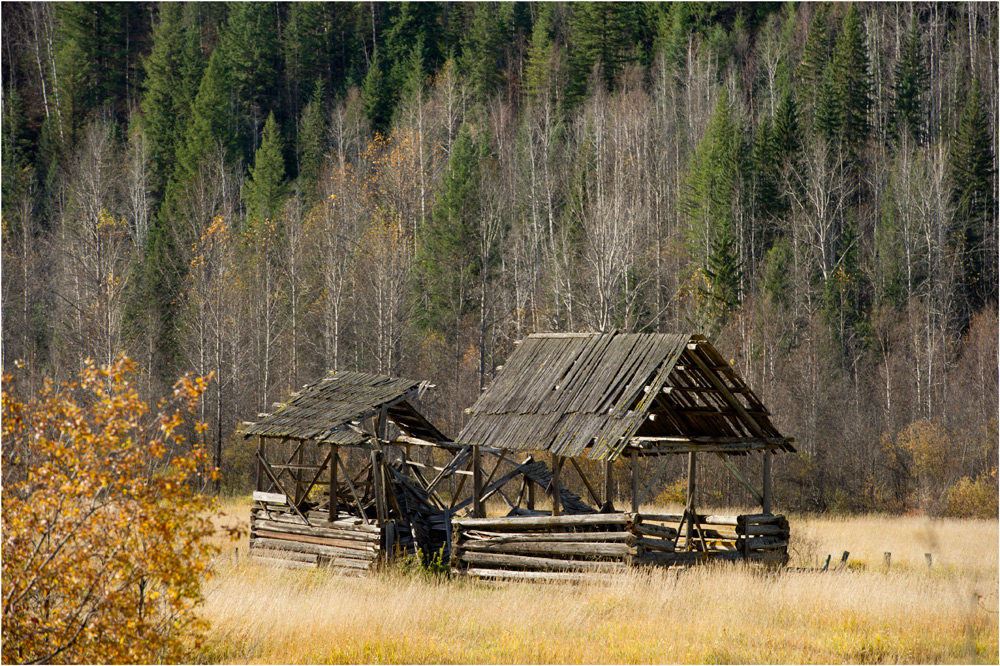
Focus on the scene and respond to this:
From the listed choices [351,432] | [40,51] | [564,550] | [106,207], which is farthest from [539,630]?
[40,51]

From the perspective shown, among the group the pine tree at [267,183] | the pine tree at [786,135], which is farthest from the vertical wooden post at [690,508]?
the pine tree at [267,183]

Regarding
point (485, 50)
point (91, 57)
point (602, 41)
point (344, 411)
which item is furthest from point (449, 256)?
point (91, 57)

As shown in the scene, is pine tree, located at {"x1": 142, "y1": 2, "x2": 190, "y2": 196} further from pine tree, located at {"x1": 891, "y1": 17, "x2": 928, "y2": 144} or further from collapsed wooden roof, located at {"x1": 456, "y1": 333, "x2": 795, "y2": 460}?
pine tree, located at {"x1": 891, "y1": 17, "x2": 928, "y2": 144}

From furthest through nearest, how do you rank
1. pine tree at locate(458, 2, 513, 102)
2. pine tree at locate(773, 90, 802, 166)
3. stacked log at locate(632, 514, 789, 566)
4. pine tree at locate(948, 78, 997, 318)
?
pine tree at locate(458, 2, 513, 102)
pine tree at locate(773, 90, 802, 166)
pine tree at locate(948, 78, 997, 318)
stacked log at locate(632, 514, 789, 566)

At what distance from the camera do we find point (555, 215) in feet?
153

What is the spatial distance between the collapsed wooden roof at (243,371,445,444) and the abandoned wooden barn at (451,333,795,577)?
225 centimetres

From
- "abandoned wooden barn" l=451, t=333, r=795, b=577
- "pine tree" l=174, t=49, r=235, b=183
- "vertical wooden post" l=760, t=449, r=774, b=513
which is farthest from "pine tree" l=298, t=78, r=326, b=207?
"vertical wooden post" l=760, t=449, r=774, b=513

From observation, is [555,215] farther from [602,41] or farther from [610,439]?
[610,439]

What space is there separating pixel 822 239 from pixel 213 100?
35546 mm

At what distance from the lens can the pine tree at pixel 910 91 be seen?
1929 inches

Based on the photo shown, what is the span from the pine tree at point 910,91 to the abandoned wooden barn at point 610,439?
39065mm

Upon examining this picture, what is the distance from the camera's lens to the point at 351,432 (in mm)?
17203

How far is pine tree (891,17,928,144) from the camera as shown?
4900 centimetres

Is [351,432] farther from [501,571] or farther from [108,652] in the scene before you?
[108,652]
